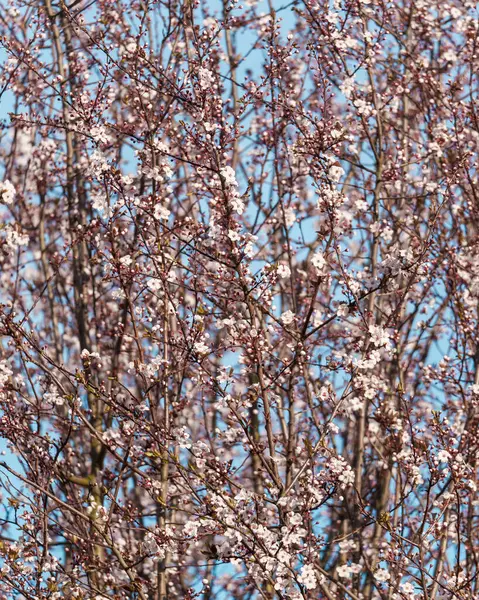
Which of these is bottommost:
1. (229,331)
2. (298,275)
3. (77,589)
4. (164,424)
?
(77,589)

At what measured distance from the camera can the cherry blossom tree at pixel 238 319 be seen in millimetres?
6625

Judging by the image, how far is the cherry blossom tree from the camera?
662 cm

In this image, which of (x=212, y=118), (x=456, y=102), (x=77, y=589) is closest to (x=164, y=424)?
(x=77, y=589)

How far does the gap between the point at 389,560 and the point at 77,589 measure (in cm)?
241

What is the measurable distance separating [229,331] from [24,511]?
91.4 inches

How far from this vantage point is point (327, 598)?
7195 millimetres

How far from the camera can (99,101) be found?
7.32 metres

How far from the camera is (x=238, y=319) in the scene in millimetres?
7082

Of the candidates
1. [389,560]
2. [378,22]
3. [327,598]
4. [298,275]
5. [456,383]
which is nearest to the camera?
[389,560]

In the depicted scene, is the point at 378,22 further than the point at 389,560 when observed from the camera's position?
Yes

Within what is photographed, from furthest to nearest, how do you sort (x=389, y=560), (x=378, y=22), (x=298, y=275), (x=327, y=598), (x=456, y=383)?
(x=298, y=275)
(x=378, y=22)
(x=456, y=383)
(x=327, y=598)
(x=389, y=560)

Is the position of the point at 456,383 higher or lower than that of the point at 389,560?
higher

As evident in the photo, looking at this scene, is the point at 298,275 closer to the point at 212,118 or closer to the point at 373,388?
the point at 373,388

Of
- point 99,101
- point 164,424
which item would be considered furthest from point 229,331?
point 99,101
